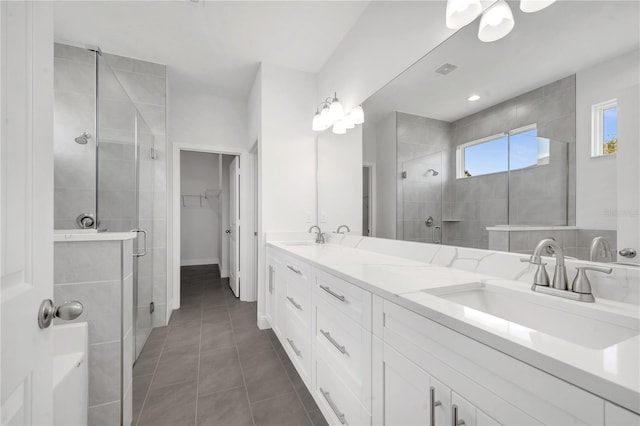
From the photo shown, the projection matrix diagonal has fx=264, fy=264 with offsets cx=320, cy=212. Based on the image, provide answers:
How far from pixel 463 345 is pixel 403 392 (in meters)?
0.32

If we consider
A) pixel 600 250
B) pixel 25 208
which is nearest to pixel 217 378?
pixel 25 208

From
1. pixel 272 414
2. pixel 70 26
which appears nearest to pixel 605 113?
pixel 272 414

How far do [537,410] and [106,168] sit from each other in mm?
2469

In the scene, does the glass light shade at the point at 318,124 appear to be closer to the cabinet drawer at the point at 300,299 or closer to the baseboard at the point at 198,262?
the cabinet drawer at the point at 300,299

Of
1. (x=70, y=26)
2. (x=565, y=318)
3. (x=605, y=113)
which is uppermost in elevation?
(x=70, y=26)

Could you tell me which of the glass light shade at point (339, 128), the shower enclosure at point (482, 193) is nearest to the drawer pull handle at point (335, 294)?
the shower enclosure at point (482, 193)

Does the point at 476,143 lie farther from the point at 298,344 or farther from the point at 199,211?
the point at 199,211

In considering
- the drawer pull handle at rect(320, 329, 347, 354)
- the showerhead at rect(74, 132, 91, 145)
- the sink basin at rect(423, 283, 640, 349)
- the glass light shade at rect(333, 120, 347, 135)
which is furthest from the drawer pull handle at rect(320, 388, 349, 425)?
the showerhead at rect(74, 132, 91, 145)

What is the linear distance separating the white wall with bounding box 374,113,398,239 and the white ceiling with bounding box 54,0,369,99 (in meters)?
1.04

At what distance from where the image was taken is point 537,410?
49cm

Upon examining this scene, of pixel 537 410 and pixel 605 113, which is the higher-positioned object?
pixel 605 113

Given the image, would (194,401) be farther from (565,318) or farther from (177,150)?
(177,150)

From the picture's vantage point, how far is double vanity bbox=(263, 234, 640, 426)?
45 cm

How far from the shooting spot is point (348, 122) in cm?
233
